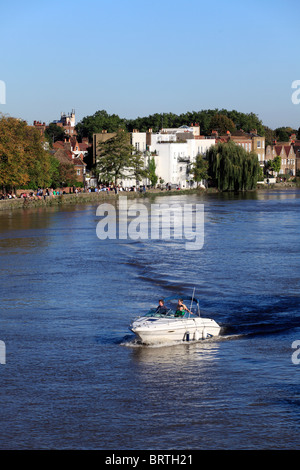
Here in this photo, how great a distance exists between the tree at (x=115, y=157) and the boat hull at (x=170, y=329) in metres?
75.2

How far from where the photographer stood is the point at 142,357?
21.7 m

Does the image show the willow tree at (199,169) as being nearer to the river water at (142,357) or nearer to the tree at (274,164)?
the tree at (274,164)

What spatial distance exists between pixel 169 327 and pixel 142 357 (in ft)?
4.43

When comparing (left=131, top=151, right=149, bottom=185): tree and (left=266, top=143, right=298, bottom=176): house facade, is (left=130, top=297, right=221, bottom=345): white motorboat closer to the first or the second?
(left=131, top=151, right=149, bottom=185): tree

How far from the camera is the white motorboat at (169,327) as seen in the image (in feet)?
73.6

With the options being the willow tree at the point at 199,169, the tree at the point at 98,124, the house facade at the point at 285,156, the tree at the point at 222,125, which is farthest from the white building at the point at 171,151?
the tree at the point at 222,125

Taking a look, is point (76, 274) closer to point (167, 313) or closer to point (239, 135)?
point (167, 313)

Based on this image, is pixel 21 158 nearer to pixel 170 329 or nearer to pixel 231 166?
pixel 231 166

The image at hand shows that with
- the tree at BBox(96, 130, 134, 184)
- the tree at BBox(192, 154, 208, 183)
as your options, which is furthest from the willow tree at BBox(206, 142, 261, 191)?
the tree at BBox(96, 130, 134, 184)

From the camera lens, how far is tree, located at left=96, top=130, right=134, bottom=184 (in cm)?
9744

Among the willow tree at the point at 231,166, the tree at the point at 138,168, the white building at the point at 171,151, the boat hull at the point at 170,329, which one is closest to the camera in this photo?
the boat hull at the point at 170,329

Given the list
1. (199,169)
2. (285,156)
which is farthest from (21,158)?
(285,156)

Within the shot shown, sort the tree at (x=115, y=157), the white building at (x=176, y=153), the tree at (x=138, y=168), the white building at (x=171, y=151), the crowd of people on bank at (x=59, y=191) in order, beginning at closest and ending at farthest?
the crowd of people on bank at (x=59, y=191)
the tree at (x=115, y=157)
the tree at (x=138, y=168)
the white building at (x=171, y=151)
the white building at (x=176, y=153)

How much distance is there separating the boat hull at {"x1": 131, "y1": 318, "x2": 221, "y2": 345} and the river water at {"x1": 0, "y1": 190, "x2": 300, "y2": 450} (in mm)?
277
